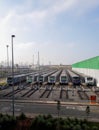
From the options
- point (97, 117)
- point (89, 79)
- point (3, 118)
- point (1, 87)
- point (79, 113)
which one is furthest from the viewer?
point (89, 79)

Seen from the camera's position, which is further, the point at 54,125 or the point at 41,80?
the point at 41,80

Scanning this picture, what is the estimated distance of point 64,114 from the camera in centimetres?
3017

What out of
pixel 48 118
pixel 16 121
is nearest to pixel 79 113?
pixel 48 118

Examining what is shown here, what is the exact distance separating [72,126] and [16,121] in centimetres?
561

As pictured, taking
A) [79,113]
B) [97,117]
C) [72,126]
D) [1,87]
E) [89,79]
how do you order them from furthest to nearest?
[89,79], [1,87], [79,113], [97,117], [72,126]

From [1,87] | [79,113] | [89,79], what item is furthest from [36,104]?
[89,79]

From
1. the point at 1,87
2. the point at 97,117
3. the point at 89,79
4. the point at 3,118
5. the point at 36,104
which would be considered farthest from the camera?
the point at 89,79

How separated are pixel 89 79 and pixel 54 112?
112 ft

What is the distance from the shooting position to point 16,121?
23062 millimetres

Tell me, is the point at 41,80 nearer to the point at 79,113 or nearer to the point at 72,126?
the point at 79,113

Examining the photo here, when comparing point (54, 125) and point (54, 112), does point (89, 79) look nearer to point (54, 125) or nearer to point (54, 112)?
point (54, 112)

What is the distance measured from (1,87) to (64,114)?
1241 inches

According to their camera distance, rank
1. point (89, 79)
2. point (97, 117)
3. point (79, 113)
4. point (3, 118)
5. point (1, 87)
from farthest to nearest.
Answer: point (89, 79)
point (1, 87)
point (79, 113)
point (97, 117)
point (3, 118)

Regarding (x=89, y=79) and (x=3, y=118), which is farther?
(x=89, y=79)
